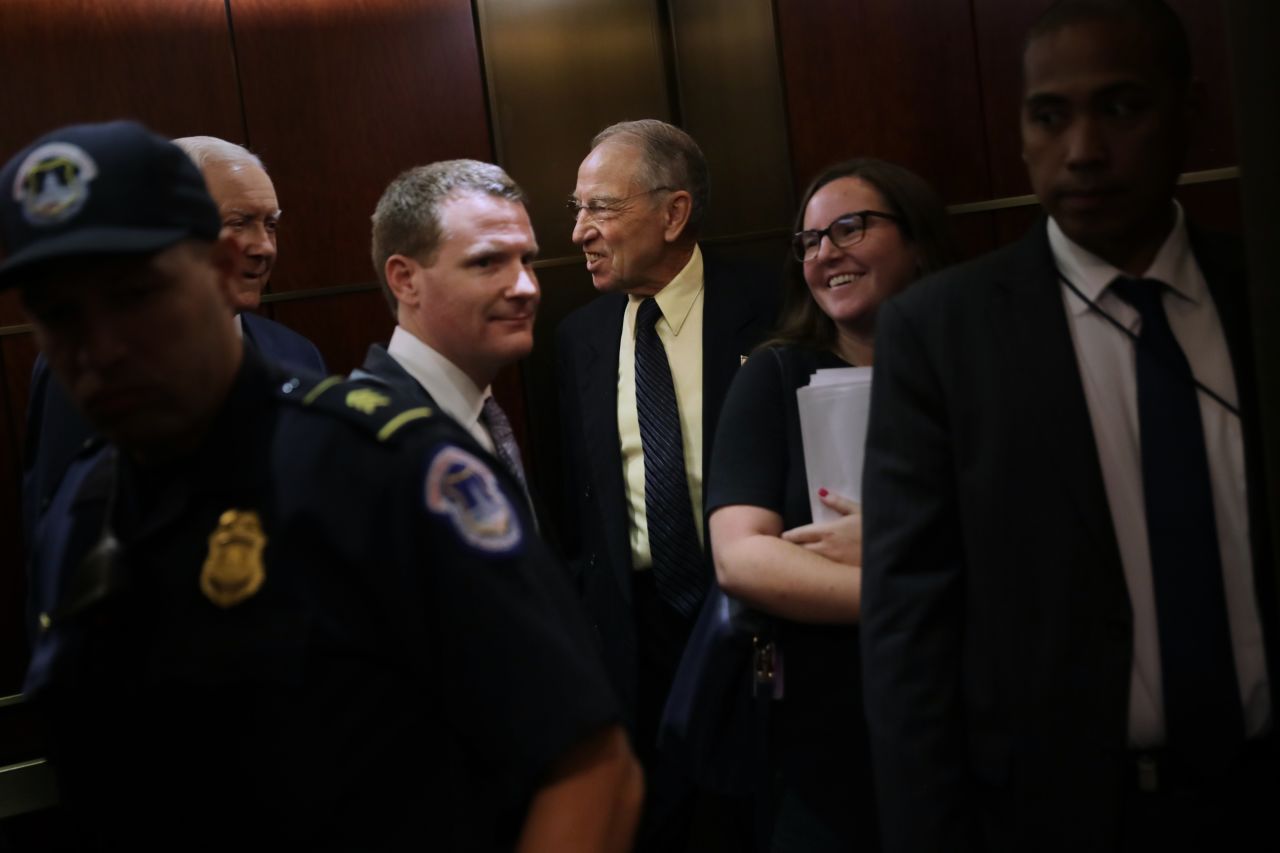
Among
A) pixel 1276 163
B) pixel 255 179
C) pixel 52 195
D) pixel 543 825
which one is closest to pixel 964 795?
pixel 543 825

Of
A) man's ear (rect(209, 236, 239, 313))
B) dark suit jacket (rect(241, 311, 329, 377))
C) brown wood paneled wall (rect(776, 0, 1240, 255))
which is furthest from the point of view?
brown wood paneled wall (rect(776, 0, 1240, 255))

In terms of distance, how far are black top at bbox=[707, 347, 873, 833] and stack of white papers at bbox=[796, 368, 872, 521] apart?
0.24 ft

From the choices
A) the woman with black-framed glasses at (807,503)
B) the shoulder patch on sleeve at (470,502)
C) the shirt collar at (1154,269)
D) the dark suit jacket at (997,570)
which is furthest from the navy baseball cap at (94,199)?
the woman with black-framed glasses at (807,503)

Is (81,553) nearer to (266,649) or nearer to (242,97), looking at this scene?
(266,649)

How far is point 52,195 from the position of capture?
1221 mm

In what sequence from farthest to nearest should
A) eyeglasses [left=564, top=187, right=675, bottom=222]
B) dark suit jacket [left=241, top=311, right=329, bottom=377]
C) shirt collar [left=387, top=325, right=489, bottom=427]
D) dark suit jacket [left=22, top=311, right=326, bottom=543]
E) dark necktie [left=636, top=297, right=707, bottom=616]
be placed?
eyeglasses [left=564, top=187, right=675, bottom=222]
dark necktie [left=636, top=297, right=707, bottom=616]
dark suit jacket [left=241, top=311, right=329, bottom=377]
shirt collar [left=387, top=325, right=489, bottom=427]
dark suit jacket [left=22, top=311, right=326, bottom=543]

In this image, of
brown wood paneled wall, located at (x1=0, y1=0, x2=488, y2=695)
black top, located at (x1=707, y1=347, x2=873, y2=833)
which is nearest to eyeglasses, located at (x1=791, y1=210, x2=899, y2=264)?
black top, located at (x1=707, y1=347, x2=873, y2=833)

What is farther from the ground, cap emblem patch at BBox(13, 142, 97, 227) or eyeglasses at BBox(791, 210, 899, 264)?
cap emblem patch at BBox(13, 142, 97, 227)

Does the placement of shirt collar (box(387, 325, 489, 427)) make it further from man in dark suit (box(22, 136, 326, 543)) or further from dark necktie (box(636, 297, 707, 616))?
dark necktie (box(636, 297, 707, 616))

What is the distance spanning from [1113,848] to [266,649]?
106 cm

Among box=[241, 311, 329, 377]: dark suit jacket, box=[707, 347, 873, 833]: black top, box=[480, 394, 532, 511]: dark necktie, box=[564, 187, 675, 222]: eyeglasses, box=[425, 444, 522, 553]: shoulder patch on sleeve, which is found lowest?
box=[707, 347, 873, 833]: black top

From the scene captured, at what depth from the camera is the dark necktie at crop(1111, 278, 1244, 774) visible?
63.4 inches

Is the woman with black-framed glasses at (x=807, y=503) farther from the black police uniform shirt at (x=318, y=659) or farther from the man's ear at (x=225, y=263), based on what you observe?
the man's ear at (x=225, y=263)

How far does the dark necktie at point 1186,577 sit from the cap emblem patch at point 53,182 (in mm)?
1228
